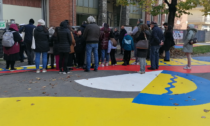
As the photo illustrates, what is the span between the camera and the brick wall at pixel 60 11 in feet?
71.0

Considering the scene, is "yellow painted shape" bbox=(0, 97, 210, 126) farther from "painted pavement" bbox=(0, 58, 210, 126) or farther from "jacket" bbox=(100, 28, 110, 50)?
"jacket" bbox=(100, 28, 110, 50)

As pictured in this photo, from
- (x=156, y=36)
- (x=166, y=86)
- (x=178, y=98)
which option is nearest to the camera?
(x=178, y=98)

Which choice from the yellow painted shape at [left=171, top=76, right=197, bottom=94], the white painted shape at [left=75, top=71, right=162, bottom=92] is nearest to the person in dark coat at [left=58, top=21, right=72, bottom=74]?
the white painted shape at [left=75, top=71, right=162, bottom=92]

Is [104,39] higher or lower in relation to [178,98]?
higher

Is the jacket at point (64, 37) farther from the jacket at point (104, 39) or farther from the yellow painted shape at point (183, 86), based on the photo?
the yellow painted shape at point (183, 86)

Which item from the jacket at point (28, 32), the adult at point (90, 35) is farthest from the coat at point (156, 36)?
the jacket at point (28, 32)

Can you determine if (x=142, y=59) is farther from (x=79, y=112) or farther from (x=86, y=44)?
Result: (x=79, y=112)

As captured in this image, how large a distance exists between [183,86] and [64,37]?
14.2 ft

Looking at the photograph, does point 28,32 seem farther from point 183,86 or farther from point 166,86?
point 183,86

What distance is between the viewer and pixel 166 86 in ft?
20.4

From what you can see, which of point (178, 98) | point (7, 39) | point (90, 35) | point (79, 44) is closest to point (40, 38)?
point (7, 39)

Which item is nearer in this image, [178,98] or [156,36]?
[178,98]

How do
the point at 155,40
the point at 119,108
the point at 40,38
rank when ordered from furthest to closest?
the point at 155,40, the point at 40,38, the point at 119,108

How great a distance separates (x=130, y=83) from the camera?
6.46 meters
